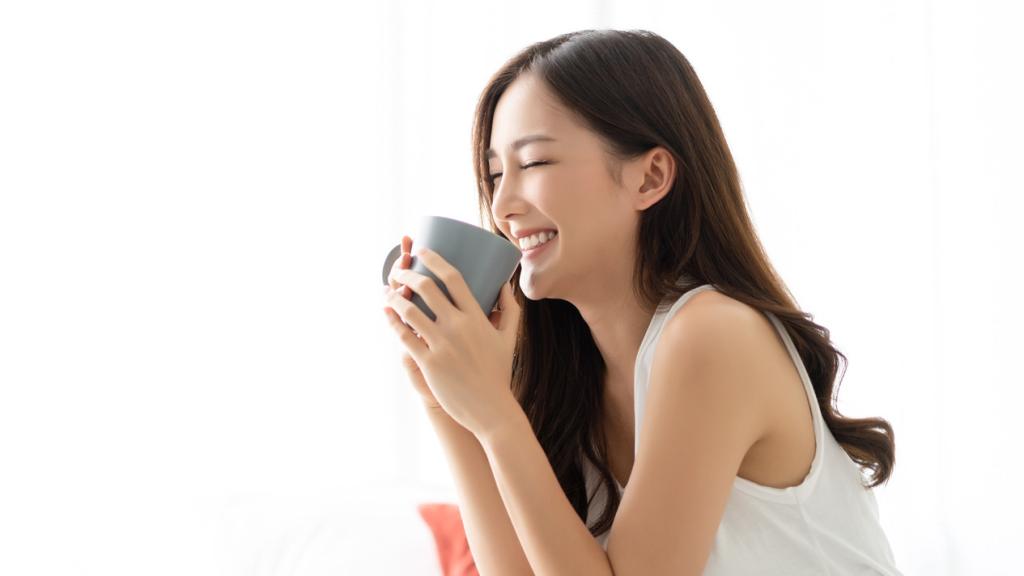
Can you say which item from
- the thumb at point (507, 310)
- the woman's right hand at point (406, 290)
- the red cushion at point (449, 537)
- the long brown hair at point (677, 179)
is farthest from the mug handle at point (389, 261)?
the red cushion at point (449, 537)

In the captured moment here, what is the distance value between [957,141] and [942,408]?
0.59m

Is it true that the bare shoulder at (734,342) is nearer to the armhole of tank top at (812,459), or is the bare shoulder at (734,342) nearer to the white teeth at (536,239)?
the armhole of tank top at (812,459)

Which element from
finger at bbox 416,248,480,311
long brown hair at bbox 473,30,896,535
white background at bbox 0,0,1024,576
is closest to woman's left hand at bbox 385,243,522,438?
finger at bbox 416,248,480,311

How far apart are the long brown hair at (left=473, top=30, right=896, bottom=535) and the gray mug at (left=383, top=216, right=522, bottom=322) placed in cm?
22

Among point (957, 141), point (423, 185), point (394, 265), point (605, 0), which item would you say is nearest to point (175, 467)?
point (423, 185)

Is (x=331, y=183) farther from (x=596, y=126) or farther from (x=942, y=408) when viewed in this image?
(x=942, y=408)

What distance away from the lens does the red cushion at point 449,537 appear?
1.27 m

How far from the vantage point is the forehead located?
1.15m

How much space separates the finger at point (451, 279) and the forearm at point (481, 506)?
0.23 m

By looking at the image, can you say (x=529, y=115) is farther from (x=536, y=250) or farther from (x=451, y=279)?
(x=451, y=279)

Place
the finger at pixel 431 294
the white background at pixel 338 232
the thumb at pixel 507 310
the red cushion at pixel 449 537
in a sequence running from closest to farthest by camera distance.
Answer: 1. the finger at pixel 431 294
2. the thumb at pixel 507 310
3. the red cushion at pixel 449 537
4. the white background at pixel 338 232

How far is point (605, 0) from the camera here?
8.15 ft

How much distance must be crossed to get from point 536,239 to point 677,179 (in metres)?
0.18

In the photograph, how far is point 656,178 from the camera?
3.87ft
